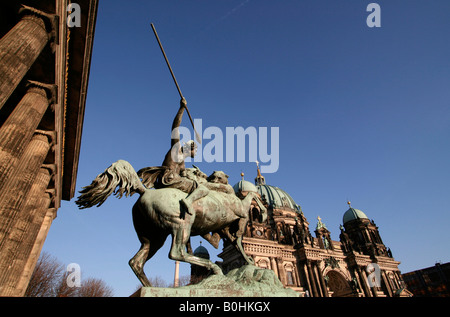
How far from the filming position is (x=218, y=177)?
533 centimetres

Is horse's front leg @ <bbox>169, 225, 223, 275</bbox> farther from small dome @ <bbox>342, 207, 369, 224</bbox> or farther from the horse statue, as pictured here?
small dome @ <bbox>342, 207, 369, 224</bbox>

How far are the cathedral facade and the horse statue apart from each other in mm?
28632

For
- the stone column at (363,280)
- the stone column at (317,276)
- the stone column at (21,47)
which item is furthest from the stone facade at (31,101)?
the stone column at (363,280)

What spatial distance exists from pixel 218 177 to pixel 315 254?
133 ft

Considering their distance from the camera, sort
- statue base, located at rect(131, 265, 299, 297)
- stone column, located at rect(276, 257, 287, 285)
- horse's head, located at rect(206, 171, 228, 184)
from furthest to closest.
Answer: stone column, located at rect(276, 257, 287, 285)
horse's head, located at rect(206, 171, 228, 184)
statue base, located at rect(131, 265, 299, 297)

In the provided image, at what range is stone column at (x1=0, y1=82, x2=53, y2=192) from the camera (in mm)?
7602

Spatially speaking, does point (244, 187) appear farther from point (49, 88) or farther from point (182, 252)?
point (182, 252)

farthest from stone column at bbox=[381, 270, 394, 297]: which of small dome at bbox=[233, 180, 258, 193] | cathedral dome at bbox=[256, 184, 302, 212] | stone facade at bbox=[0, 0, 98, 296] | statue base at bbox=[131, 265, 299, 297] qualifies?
statue base at bbox=[131, 265, 299, 297]

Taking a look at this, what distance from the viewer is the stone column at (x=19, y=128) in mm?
7602

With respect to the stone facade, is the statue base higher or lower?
lower

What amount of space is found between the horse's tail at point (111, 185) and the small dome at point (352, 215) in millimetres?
64298

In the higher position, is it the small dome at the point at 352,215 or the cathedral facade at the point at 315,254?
the small dome at the point at 352,215

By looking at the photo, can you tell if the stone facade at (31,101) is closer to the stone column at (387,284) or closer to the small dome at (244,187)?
the small dome at (244,187)

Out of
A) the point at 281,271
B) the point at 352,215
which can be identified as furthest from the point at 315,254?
the point at 352,215
